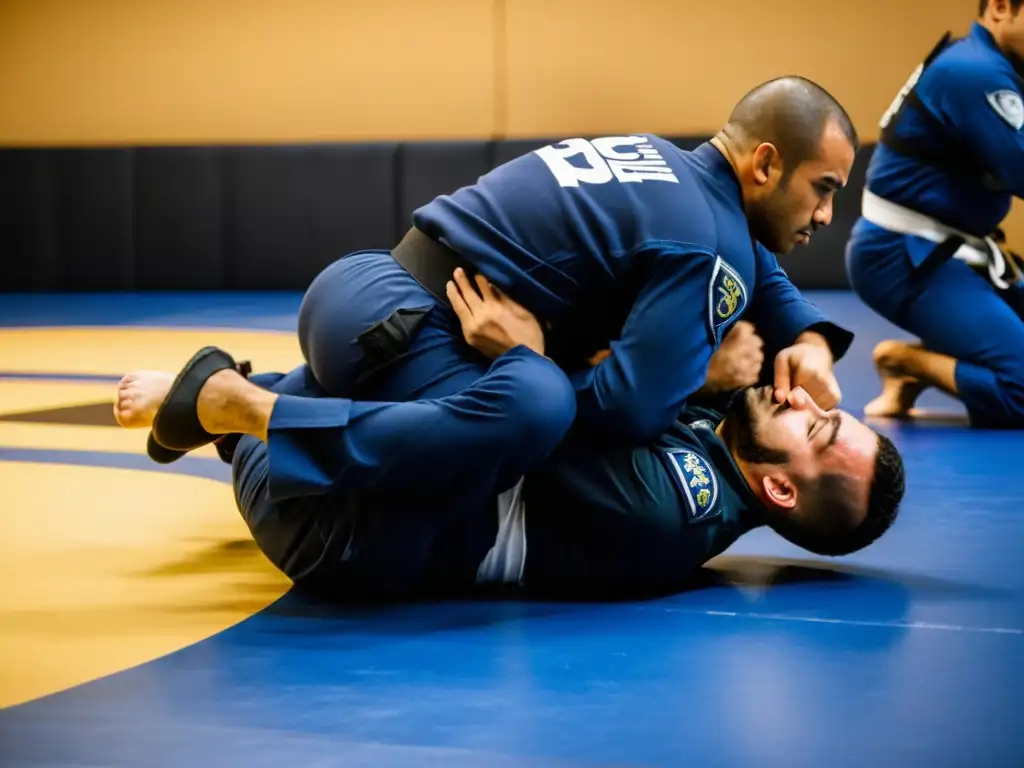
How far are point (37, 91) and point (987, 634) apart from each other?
33.0 feet

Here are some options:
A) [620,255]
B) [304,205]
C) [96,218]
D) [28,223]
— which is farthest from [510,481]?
[28,223]

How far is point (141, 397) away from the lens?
274 centimetres

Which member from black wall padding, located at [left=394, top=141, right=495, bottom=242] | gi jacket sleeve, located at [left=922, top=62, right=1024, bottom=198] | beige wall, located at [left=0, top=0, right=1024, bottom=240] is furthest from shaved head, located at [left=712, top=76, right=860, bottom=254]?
beige wall, located at [left=0, top=0, right=1024, bottom=240]

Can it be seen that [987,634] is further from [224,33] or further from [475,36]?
[224,33]

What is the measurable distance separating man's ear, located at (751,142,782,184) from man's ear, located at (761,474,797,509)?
0.58 metres

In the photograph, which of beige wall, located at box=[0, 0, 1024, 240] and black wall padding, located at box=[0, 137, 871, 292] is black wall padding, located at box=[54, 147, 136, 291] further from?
beige wall, located at box=[0, 0, 1024, 240]

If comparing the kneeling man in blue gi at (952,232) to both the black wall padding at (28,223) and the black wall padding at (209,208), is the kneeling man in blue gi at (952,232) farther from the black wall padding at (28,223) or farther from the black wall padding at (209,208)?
the black wall padding at (28,223)

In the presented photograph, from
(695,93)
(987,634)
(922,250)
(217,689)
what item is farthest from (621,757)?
(695,93)

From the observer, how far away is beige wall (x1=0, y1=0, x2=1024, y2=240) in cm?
1001

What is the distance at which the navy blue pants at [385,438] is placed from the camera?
2.47 meters

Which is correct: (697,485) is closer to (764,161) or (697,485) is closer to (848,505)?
(848,505)

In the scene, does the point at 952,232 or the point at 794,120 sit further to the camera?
the point at 952,232

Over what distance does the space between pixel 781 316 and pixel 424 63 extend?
7.80 m

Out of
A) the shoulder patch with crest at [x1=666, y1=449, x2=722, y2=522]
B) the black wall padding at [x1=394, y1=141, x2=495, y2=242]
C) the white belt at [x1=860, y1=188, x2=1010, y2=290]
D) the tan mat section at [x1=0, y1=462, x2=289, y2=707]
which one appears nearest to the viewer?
the tan mat section at [x1=0, y1=462, x2=289, y2=707]
